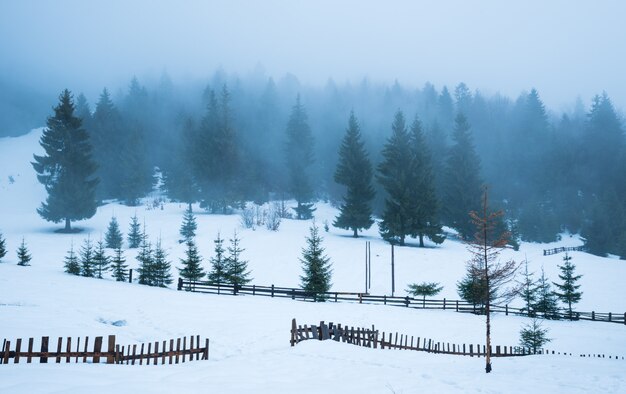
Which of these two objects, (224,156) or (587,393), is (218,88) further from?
(587,393)

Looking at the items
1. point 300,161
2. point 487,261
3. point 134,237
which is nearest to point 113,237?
point 134,237

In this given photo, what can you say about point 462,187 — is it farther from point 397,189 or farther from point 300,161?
point 300,161

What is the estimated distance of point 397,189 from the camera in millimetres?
50688

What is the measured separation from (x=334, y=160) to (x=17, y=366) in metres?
73.3

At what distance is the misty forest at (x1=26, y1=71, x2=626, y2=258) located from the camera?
5216 centimetres

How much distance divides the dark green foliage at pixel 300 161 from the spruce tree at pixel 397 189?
1425 centimetres

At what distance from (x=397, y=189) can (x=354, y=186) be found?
20.4 ft

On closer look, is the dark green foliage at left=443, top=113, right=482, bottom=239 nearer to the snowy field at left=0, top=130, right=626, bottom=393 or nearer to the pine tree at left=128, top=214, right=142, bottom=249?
the snowy field at left=0, top=130, right=626, bottom=393

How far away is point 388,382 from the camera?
1051 cm

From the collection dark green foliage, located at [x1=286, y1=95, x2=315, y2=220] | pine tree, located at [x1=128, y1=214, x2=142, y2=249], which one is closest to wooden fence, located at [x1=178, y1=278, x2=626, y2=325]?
pine tree, located at [x1=128, y1=214, x2=142, y2=249]

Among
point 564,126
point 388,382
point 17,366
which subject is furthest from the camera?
point 564,126

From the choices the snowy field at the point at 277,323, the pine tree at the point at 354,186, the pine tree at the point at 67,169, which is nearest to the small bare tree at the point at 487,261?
the snowy field at the point at 277,323

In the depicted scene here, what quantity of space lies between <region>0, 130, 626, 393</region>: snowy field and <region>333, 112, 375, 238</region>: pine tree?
2.43m

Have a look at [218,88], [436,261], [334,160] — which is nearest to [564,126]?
[334,160]
